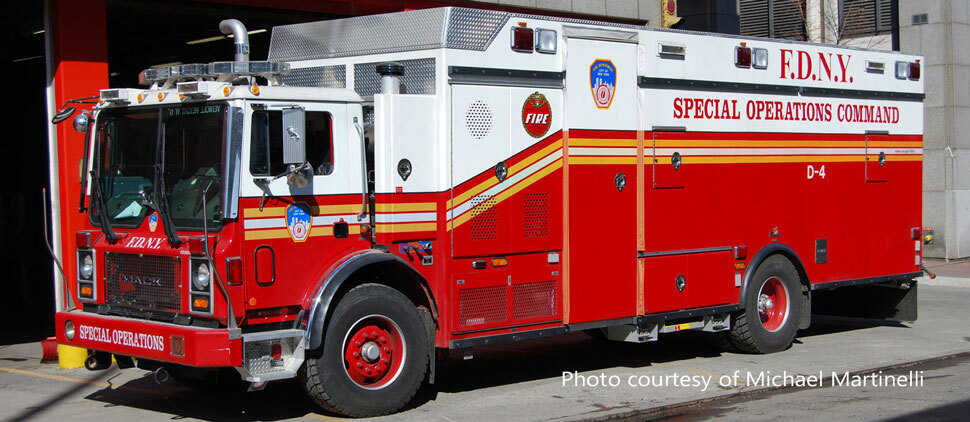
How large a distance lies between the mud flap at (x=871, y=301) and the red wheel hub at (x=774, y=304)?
1708 mm

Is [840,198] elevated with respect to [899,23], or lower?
lower

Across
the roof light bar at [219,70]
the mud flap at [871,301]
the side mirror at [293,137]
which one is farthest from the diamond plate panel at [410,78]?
the mud flap at [871,301]

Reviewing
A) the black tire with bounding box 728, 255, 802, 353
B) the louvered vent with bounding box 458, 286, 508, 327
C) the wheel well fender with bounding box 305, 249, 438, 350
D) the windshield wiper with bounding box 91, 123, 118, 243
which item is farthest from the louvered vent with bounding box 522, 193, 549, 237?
the windshield wiper with bounding box 91, 123, 118, 243

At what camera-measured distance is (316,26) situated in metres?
9.63

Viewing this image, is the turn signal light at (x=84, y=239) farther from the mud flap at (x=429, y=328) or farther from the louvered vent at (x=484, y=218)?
the louvered vent at (x=484, y=218)

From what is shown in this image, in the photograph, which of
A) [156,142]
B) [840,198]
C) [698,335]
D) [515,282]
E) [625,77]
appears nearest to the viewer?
[156,142]

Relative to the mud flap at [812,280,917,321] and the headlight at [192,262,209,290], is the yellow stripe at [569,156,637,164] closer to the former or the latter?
the headlight at [192,262,209,290]

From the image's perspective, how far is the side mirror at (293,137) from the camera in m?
7.83

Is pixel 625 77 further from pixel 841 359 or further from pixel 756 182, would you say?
pixel 841 359

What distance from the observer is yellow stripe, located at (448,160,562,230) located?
8.85 metres

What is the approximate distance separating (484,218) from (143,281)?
8.88 ft

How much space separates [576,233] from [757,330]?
113 inches

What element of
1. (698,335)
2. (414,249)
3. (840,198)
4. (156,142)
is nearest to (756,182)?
(840,198)

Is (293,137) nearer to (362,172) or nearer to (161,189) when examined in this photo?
(362,172)
